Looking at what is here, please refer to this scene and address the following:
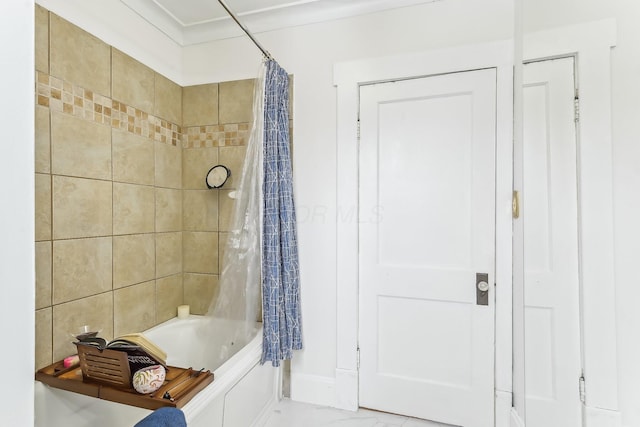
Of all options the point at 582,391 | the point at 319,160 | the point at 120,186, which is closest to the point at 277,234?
the point at 319,160

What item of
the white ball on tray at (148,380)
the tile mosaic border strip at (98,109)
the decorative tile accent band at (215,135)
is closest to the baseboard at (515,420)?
the white ball on tray at (148,380)

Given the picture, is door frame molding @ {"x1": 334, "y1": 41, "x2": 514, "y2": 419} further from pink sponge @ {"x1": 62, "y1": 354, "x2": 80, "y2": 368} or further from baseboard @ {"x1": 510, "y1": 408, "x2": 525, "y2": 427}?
pink sponge @ {"x1": 62, "y1": 354, "x2": 80, "y2": 368}

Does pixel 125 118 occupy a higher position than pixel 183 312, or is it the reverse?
pixel 125 118

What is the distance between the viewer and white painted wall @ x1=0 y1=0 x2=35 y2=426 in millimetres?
310

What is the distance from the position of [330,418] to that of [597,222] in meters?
1.77

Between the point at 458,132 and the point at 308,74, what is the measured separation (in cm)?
100

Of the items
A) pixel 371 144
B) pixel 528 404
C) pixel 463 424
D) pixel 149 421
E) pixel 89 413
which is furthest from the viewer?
pixel 371 144

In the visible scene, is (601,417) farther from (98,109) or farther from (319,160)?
(98,109)

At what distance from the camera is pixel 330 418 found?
180 centimetres

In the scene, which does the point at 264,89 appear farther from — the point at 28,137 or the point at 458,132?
the point at 28,137

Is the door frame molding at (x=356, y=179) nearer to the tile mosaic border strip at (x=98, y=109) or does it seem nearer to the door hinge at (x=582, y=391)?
the door hinge at (x=582, y=391)

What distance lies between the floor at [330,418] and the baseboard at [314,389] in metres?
0.04

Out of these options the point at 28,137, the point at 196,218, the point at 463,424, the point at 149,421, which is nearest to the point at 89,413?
the point at 149,421

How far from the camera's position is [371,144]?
74.6 inches
